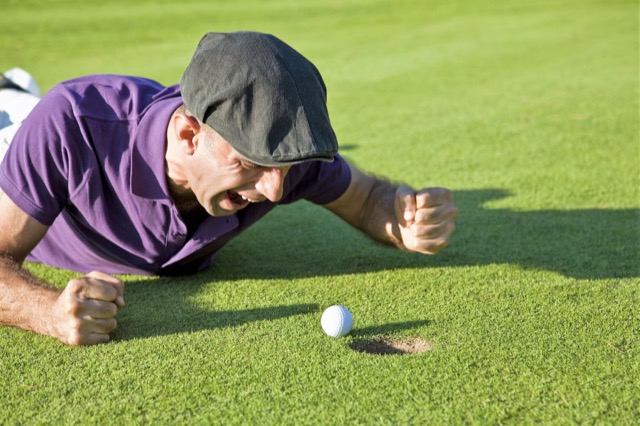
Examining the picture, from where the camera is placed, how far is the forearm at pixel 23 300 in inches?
121

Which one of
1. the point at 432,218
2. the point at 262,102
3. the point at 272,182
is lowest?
the point at 432,218

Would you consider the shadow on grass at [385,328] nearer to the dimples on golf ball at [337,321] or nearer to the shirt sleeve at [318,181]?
the dimples on golf ball at [337,321]

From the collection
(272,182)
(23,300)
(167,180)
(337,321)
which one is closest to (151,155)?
(167,180)

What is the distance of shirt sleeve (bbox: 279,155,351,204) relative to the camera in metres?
3.64

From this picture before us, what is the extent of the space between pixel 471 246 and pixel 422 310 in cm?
101

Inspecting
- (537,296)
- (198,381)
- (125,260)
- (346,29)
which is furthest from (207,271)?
(346,29)

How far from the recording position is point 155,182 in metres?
3.34

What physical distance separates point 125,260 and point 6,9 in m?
19.4

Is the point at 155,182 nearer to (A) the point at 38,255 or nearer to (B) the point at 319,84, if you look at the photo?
(B) the point at 319,84

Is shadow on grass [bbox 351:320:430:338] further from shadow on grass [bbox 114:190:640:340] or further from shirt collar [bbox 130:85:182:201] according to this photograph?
shirt collar [bbox 130:85:182:201]

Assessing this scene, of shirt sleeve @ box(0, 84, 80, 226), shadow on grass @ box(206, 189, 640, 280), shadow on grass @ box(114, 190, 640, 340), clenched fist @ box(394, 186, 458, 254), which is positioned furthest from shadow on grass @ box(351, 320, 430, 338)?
shirt sleeve @ box(0, 84, 80, 226)

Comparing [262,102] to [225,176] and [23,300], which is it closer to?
[225,176]

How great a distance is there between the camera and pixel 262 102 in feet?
9.23

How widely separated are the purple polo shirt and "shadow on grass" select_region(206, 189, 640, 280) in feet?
1.29
